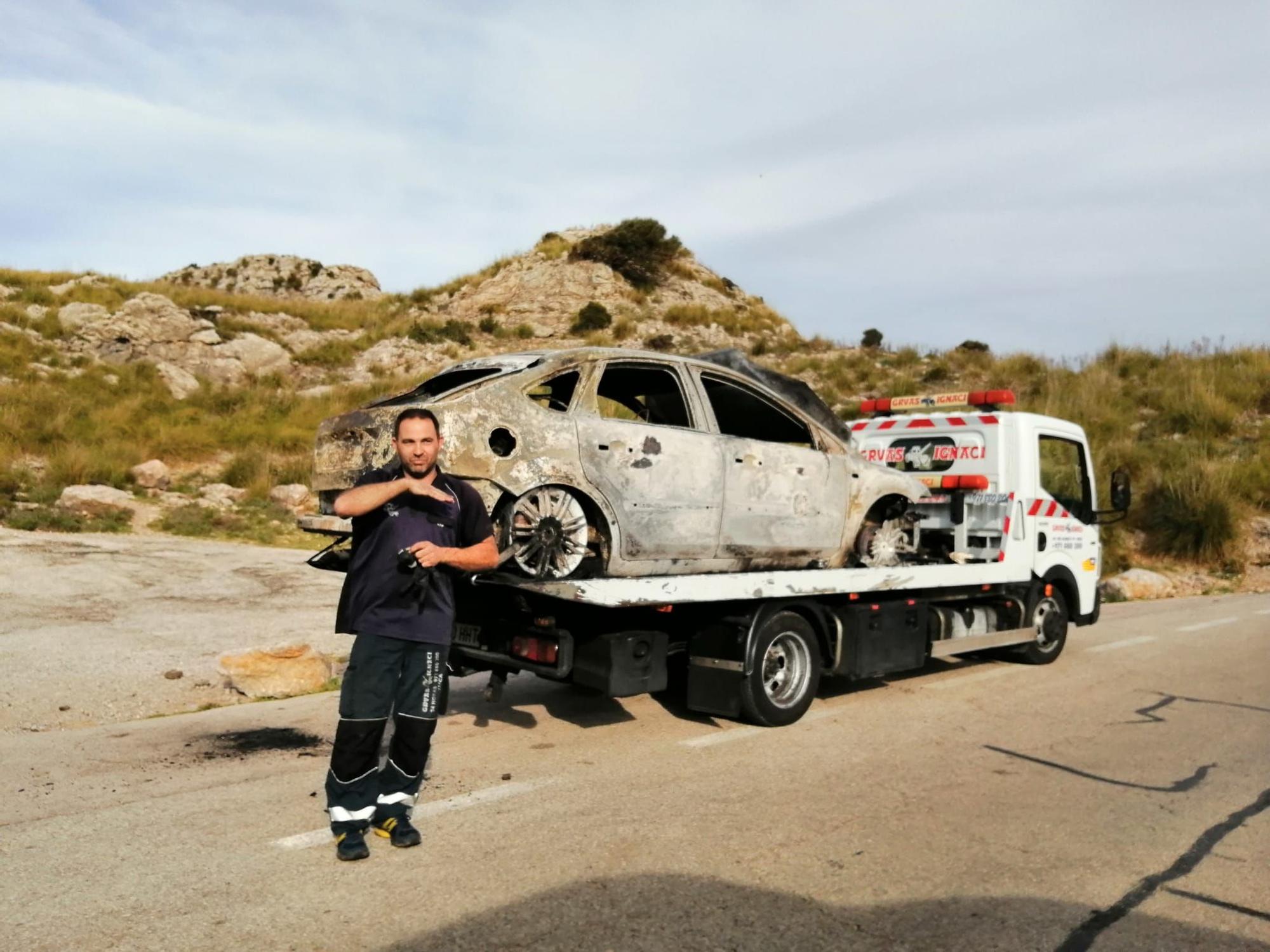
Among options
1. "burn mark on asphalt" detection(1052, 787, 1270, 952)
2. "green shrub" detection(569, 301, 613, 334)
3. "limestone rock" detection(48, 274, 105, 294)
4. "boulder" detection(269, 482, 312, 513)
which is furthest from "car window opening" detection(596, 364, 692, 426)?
"limestone rock" detection(48, 274, 105, 294)

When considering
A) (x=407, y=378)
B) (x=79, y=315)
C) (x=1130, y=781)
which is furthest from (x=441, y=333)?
(x=1130, y=781)

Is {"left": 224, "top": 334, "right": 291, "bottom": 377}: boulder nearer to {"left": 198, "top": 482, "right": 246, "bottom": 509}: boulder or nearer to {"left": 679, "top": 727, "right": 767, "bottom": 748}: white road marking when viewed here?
{"left": 198, "top": 482, "right": 246, "bottom": 509}: boulder

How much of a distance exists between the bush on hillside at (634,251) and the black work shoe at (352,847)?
38.8 m

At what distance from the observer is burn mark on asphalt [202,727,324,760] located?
6090 mm

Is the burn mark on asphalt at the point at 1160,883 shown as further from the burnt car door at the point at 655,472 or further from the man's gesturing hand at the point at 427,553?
the burnt car door at the point at 655,472

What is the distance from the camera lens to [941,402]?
32.4 ft

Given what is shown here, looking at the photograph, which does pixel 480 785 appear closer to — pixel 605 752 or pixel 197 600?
pixel 605 752

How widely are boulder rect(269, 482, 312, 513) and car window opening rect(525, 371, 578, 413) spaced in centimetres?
1289

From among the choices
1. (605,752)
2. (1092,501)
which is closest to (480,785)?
(605,752)

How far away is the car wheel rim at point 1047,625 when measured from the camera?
976cm

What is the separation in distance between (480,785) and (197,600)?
768 cm

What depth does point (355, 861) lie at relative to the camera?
4.19 meters

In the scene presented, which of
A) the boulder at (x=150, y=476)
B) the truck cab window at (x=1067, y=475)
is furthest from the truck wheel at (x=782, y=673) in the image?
the boulder at (x=150, y=476)

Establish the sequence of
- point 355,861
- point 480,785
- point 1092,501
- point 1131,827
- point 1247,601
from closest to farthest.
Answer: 1. point 355,861
2. point 1131,827
3. point 480,785
4. point 1092,501
5. point 1247,601
